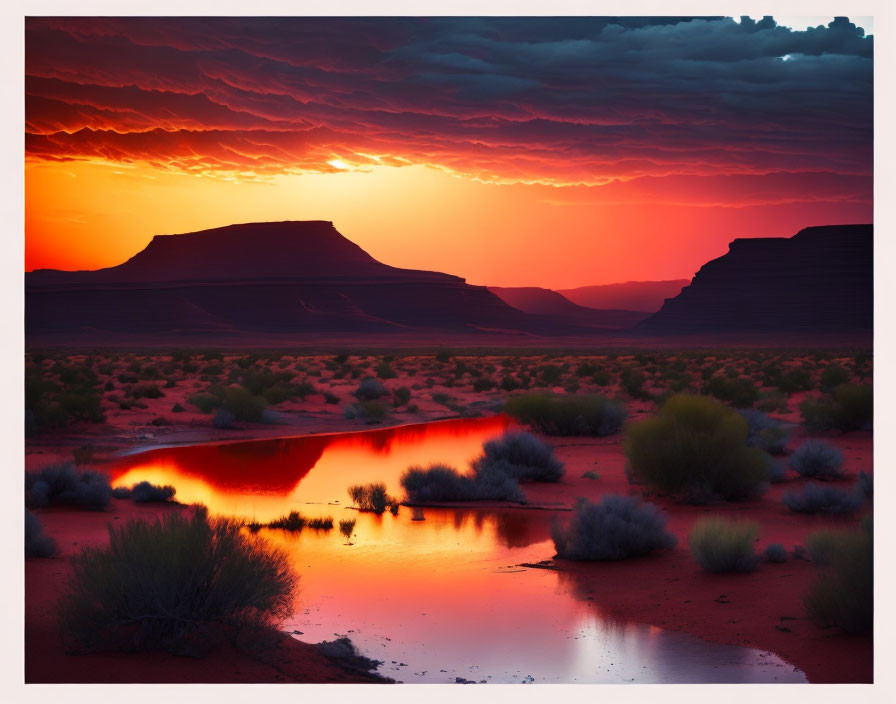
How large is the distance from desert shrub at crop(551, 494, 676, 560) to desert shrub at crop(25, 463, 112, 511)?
6231mm

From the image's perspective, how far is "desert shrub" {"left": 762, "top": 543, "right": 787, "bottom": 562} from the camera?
9.16m

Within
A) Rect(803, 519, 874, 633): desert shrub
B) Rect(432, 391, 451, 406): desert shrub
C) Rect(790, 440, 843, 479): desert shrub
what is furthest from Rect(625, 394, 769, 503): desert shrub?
Rect(432, 391, 451, 406): desert shrub

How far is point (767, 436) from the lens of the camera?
17203 mm

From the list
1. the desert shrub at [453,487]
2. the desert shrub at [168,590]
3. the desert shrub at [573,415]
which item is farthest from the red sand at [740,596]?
the desert shrub at [573,415]

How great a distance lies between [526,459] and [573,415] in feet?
24.0

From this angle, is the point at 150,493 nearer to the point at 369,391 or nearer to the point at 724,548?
the point at 724,548

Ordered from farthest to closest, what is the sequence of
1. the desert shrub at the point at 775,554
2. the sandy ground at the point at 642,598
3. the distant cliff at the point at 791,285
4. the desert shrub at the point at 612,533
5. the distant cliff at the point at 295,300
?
1. the distant cliff at the point at 295,300
2. the distant cliff at the point at 791,285
3. the desert shrub at the point at 612,533
4. the desert shrub at the point at 775,554
5. the sandy ground at the point at 642,598

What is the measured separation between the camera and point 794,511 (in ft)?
39.1

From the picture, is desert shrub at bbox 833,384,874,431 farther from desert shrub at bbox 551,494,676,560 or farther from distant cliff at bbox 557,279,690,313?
desert shrub at bbox 551,494,676,560

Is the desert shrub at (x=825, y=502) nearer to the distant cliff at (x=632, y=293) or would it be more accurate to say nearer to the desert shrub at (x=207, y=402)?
the distant cliff at (x=632, y=293)

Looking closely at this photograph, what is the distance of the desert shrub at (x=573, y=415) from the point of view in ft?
72.4

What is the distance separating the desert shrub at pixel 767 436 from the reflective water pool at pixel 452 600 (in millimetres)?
6684

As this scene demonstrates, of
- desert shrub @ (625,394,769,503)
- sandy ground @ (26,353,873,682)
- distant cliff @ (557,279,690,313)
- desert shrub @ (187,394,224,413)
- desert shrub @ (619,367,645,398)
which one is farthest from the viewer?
desert shrub @ (619,367,645,398)
